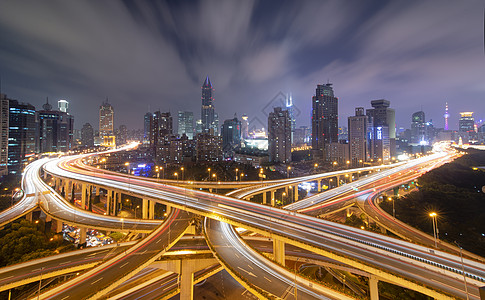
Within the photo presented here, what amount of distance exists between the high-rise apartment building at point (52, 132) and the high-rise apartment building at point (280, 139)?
108 meters

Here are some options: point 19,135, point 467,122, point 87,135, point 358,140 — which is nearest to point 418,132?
point 467,122

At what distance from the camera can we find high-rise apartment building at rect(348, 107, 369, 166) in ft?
306

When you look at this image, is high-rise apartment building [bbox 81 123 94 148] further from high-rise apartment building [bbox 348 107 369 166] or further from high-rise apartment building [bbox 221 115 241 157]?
high-rise apartment building [bbox 348 107 369 166]

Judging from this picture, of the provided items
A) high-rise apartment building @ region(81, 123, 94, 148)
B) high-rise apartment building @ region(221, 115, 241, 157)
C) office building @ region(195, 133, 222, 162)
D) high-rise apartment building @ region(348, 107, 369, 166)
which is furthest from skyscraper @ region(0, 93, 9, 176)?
high-rise apartment building @ region(348, 107, 369, 166)

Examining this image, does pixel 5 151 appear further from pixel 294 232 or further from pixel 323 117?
pixel 323 117

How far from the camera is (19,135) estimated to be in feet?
237

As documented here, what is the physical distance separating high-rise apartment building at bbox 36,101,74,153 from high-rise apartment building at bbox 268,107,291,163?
108 m

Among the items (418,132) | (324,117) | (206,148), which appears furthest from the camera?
(418,132)

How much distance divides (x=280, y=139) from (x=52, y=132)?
113 metres

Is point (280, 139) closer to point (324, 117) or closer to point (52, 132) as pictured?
point (324, 117)

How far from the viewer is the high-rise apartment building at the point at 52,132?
10150 cm

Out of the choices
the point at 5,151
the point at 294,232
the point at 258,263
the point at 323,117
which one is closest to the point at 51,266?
the point at 258,263

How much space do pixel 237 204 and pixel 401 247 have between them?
1495 centimetres

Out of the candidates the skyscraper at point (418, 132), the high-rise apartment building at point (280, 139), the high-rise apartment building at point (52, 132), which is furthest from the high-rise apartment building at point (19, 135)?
the skyscraper at point (418, 132)
